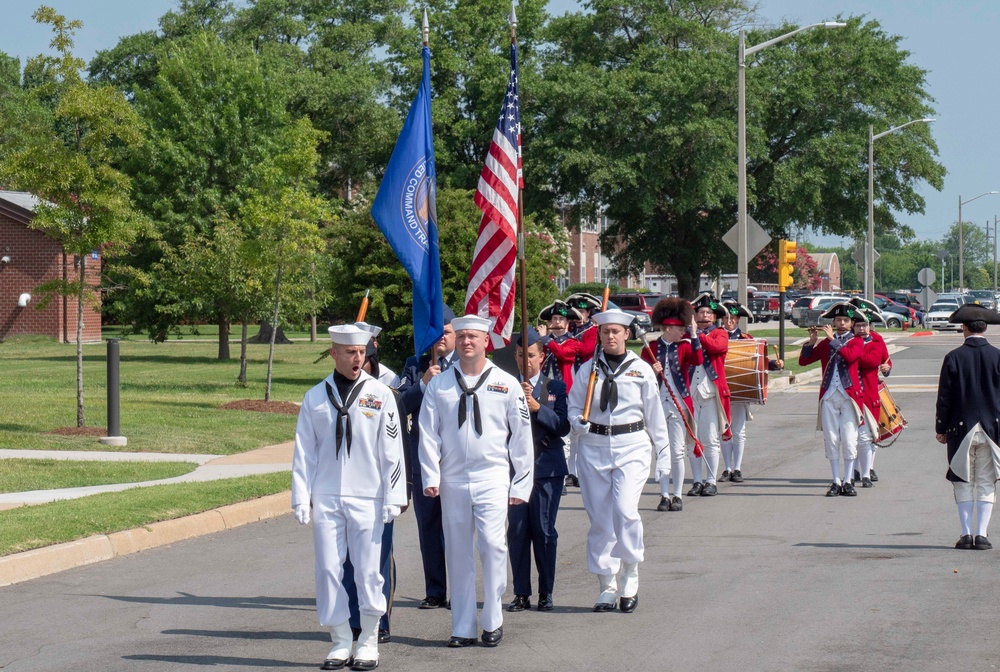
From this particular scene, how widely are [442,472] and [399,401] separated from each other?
50cm

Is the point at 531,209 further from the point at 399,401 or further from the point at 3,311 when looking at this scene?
the point at 399,401

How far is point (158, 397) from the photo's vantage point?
78.2 ft

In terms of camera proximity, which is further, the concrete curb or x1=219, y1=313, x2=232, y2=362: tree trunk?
x1=219, y1=313, x2=232, y2=362: tree trunk

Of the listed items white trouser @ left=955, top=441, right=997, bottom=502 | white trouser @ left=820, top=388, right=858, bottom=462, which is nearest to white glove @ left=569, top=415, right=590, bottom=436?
white trouser @ left=955, top=441, right=997, bottom=502

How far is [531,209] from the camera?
4644 centimetres

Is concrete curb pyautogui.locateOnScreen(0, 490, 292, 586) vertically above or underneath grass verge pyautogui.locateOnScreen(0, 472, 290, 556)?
underneath

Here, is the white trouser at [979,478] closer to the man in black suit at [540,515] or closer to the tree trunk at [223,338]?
the man in black suit at [540,515]

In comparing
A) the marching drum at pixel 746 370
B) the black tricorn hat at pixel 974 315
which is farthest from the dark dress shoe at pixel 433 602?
the marching drum at pixel 746 370

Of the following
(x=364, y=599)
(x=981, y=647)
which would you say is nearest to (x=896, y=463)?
(x=981, y=647)

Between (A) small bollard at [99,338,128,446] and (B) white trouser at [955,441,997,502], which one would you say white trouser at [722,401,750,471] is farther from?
(A) small bollard at [99,338,128,446]

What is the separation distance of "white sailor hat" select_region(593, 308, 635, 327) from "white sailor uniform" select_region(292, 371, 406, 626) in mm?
2044

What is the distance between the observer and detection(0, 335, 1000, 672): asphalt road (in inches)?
279

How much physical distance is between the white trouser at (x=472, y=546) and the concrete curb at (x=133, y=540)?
13.1 ft

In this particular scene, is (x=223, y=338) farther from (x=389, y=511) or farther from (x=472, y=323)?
(x=389, y=511)
